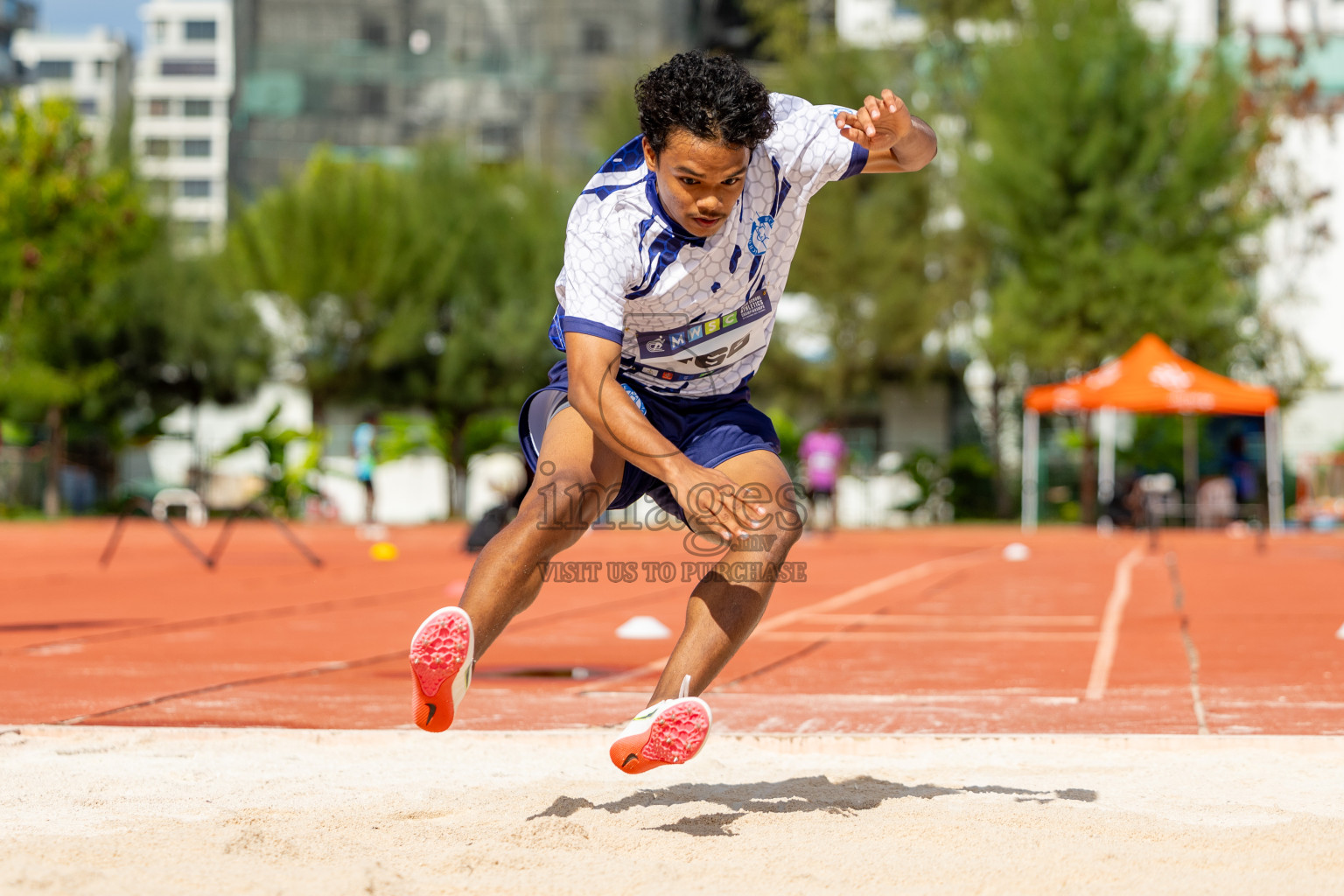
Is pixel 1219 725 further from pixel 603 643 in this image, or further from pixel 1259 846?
pixel 603 643

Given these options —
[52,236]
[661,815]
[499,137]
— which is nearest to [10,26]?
[499,137]

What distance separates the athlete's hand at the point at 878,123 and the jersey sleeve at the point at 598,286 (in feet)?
2.32

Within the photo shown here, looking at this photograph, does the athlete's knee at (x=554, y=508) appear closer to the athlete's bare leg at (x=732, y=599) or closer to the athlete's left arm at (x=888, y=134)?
the athlete's bare leg at (x=732, y=599)

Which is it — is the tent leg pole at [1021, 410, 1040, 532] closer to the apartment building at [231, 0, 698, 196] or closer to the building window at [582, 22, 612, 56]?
the apartment building at [231, 0, 698, 196]

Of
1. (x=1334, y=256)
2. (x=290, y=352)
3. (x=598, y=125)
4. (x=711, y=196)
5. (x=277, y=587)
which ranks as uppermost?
(x=598, y=125)

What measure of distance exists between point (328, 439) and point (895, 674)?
27.7 meters

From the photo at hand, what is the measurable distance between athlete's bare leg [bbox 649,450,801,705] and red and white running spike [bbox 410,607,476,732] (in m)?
0.46

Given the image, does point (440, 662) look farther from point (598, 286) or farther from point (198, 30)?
point (198, 30)

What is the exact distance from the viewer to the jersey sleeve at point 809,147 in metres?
3.66

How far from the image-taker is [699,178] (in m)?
3.30

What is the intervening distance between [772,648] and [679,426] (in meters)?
4.26

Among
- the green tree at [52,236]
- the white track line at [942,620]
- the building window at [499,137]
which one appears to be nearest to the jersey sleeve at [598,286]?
the white track line at [942,620]

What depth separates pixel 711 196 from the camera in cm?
332

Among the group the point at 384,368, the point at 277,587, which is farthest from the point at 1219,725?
the point at 384,368
